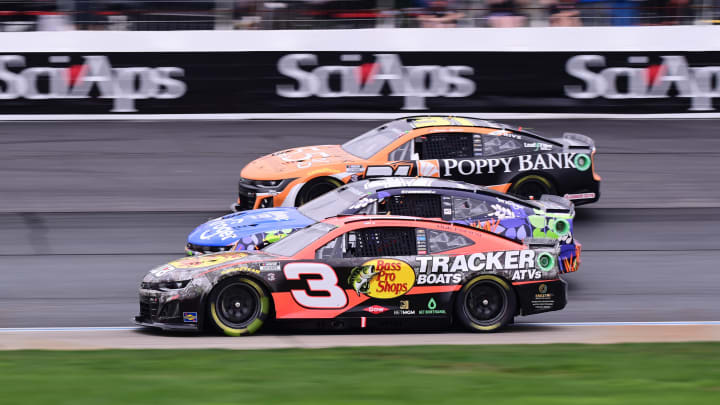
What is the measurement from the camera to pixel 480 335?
930 centimetres

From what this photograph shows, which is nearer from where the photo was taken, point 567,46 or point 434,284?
point 434,284

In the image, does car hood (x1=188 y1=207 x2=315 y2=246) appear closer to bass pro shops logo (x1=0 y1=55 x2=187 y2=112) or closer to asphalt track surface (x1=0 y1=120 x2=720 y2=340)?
asphalt track surface (x1=0 y1=120 x2=720 y2=340)

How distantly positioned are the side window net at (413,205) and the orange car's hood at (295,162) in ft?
9.41

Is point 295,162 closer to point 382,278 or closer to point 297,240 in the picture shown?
point 297,240

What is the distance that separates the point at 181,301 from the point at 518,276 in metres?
3.09

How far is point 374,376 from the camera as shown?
7.04m

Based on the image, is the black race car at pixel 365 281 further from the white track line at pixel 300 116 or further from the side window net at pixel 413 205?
the white track line at pixel 300 116

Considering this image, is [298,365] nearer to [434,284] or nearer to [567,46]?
[434,284]

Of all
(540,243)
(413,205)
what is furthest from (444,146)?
(540,243)

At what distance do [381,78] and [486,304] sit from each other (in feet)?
43.4

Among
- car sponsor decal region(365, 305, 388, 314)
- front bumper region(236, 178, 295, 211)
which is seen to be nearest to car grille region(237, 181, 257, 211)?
front bumper region(236, 178, 295, 211)

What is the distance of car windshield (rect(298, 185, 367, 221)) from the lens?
1109 centimetres

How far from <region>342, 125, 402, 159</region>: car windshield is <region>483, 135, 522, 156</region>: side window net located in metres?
1.22

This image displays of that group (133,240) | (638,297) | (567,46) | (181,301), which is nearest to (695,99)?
(567,46)
